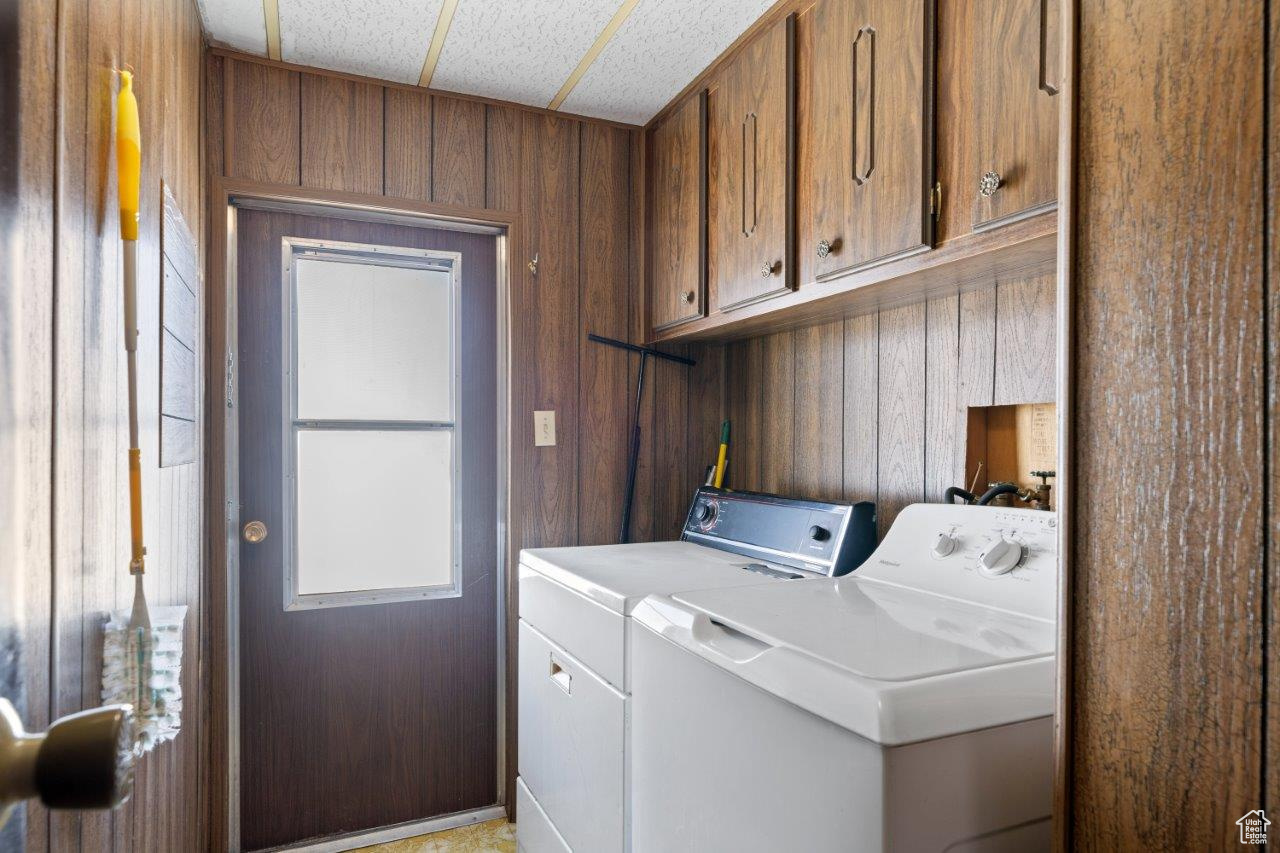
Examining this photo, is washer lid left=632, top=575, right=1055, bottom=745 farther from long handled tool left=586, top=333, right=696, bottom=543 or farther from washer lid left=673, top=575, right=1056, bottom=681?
long handled tool left=586, top=333, right=696, bottom=543

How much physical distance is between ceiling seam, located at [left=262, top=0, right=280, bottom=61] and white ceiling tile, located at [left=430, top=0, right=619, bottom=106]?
1.31 ft

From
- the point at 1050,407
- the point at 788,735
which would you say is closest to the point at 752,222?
the point at 1050,407

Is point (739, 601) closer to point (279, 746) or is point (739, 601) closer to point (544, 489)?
point (544, 489)

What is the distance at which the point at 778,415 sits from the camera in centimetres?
224

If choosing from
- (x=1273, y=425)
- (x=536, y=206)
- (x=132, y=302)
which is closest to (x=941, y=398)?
(x=1273, y=425)

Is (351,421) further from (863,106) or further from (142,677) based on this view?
(863,106)

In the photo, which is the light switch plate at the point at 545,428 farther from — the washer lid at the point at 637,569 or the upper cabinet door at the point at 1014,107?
the upper cabinet door at the point at 1014,107

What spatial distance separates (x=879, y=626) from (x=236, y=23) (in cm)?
202

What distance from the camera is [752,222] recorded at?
1812 mm

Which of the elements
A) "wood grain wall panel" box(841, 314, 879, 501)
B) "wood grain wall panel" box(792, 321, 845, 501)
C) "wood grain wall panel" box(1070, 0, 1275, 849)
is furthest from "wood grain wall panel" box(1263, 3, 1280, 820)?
"wood grain wall panel" box(792, 321, 845, 501)

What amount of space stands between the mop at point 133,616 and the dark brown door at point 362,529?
117 centimetres

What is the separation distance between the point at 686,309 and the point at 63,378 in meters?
1.58

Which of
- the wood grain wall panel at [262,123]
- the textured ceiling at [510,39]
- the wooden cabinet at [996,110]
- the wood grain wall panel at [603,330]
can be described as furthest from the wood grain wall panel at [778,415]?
the wood grain wall panel at [262,123]

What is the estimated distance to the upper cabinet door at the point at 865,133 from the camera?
4.30ft
